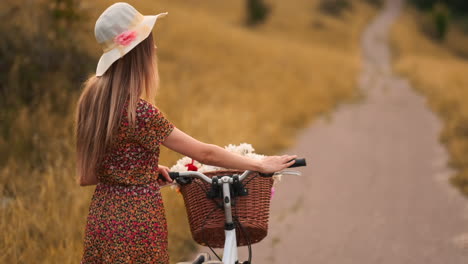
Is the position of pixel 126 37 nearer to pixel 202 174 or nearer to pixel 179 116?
pixel 202 174

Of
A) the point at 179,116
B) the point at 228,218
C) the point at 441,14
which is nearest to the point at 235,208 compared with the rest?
the point at 228,218

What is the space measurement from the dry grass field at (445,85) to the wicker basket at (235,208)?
5.59 metres

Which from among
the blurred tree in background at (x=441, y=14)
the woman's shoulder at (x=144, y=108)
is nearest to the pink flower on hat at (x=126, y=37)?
the woman's shoulder at (x=144, y=108)

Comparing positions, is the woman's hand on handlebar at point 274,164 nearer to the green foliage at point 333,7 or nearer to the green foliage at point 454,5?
the green foliage at point 333,7

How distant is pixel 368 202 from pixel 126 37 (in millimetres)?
5617

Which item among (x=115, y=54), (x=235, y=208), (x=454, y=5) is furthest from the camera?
(x=454, y=5)

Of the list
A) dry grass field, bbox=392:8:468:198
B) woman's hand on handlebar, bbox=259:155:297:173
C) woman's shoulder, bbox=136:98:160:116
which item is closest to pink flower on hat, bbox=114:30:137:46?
woman's shoulder, bbox=136:98:160:116

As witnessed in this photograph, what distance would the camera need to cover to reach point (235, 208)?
3117 millimetres

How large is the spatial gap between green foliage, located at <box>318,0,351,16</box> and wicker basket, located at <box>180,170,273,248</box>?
178 feet

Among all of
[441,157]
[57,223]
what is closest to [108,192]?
[57,223]

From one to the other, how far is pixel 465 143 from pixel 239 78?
831cm

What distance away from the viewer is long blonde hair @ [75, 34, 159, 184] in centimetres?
287

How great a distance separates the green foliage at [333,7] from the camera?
56.2 m

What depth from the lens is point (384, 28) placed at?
55.1m
